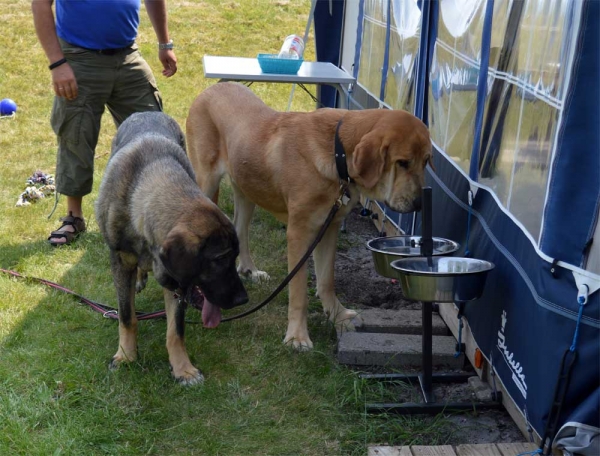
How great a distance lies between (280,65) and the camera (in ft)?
21.4

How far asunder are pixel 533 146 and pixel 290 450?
1.86 metres

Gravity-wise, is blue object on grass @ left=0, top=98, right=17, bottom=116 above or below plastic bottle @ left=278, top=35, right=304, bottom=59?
below

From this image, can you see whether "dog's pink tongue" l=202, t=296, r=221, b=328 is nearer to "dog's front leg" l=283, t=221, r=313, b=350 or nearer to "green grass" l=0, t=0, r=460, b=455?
"green grass" l=0, t=0, r=460, b=455

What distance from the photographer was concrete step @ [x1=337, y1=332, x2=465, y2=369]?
4191 millimetres

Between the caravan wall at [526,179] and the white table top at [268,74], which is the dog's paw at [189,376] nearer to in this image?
the caravan wall at [526,179]

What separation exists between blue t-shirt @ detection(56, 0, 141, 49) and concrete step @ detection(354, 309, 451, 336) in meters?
3.15

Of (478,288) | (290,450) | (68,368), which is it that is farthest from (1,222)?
(478,288)

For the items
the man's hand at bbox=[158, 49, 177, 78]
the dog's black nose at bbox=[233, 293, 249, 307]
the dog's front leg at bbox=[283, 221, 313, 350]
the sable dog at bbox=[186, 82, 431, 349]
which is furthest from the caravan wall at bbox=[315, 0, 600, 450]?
the man's hand at bbox=[158, 49, 177, 78]

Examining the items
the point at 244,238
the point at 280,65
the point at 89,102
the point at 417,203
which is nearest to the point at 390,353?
the point at 417,203

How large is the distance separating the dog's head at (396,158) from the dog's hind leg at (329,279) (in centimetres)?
70

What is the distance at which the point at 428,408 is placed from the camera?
366 cm

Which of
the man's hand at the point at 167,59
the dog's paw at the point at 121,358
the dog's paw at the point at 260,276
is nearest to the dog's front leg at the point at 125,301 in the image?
the dog's paw at the point at 121,358

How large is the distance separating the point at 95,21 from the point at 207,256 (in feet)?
10.8

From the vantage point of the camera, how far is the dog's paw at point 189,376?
3969 millimetres
